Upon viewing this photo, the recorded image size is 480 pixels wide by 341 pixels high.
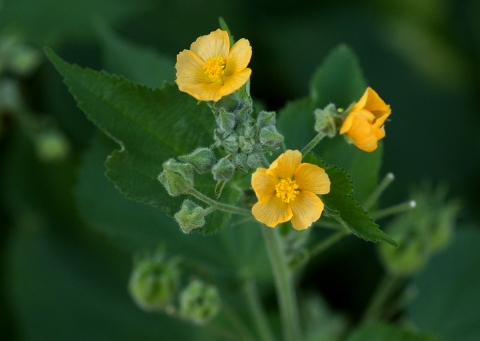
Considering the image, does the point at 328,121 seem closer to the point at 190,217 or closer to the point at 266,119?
the point at 266,119

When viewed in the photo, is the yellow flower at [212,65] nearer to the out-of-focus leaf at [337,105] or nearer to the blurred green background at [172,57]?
the out-of-focus leaf at [337,105]

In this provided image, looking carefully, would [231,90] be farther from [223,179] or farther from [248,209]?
[248,209]

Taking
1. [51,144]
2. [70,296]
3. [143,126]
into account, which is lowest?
[70,296]

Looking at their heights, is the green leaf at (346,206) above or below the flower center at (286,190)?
above

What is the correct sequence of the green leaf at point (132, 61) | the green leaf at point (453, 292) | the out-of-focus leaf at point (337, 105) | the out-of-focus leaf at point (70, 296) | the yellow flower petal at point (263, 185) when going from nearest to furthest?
1. the yellow flower petal at point (263, 185)
2. the out-of-focus leaf at point (337, 105)
3. the green leaf at point (132, 61)
4. the green leaf at point (453, 292)
5. the out-of-focus leaf at point (70, 296)

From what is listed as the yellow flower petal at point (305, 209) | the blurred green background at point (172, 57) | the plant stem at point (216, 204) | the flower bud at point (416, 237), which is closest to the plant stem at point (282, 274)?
the plant stem at point (216, 204)

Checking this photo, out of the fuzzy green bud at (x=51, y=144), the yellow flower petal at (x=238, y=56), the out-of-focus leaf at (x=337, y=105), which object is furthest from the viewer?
the fuzzy green bud at (x=51, y=144)

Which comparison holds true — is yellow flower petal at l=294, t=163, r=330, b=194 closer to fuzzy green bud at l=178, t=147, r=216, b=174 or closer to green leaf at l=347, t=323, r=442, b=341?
fuzzy green bud at l=178, t=147, r=216, b=174

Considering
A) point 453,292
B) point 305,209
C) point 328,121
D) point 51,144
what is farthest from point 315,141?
point 51,144
